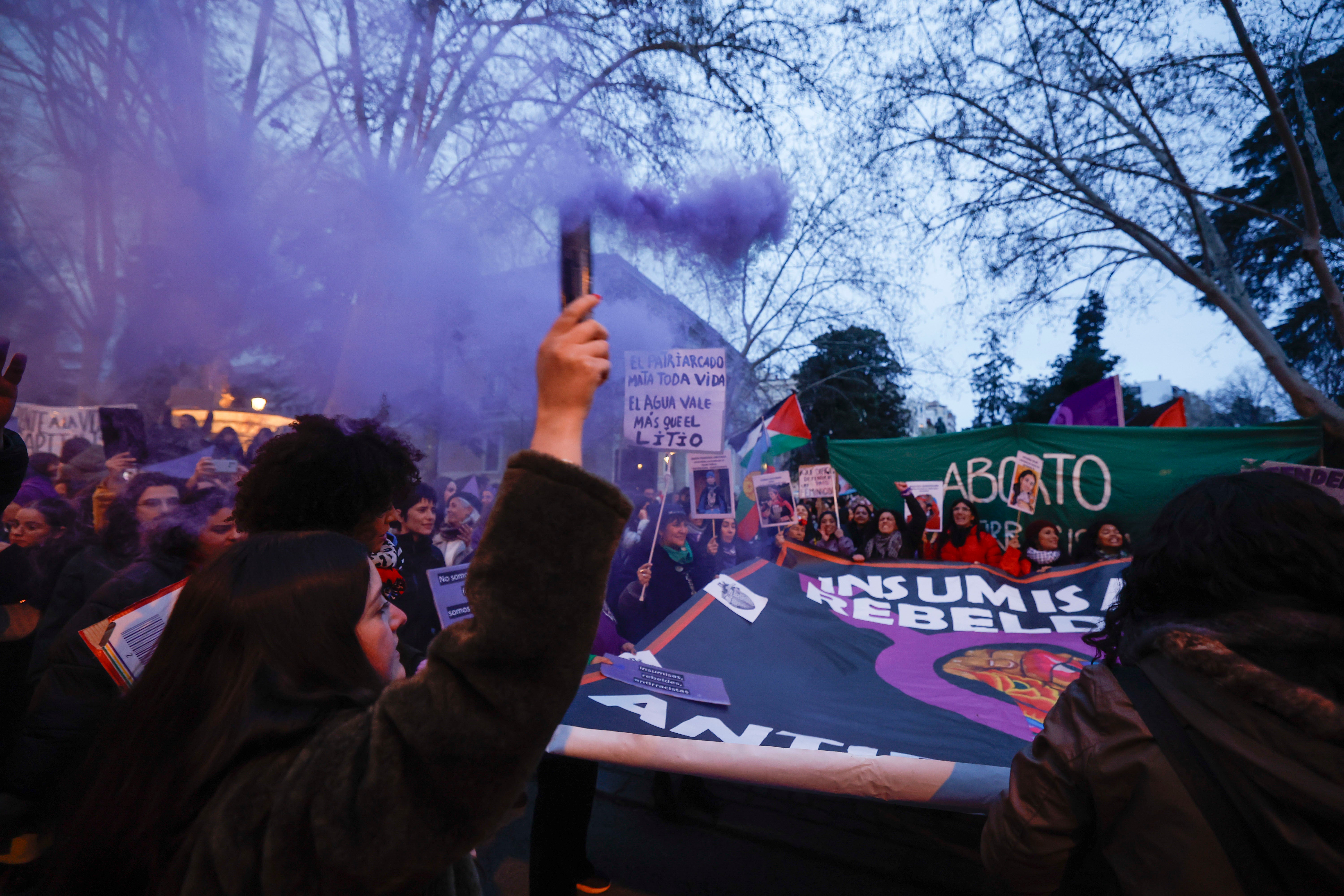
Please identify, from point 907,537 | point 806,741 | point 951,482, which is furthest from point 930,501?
point 806,741

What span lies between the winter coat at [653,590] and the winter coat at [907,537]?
2443 millimetres

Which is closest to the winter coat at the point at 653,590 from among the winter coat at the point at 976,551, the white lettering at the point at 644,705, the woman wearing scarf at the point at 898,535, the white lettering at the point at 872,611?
the white lettering at the point at 872,611

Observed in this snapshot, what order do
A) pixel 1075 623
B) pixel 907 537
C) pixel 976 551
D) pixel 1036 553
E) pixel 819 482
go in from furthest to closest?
pixel 819 482 < pixel 907 537 < pixel 976 551 < pixel 1036 553 < pixel 1075 623

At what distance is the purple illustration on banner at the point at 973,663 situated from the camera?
110 inches

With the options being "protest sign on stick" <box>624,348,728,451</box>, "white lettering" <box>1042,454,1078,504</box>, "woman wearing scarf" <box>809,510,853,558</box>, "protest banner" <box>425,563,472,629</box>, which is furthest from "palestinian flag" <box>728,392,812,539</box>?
"protest banner" <box>425,563,472,629</box>

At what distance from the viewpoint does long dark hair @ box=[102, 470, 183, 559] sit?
2.81m

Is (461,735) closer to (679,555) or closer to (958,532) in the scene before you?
(679,555)

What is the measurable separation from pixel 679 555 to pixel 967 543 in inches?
118

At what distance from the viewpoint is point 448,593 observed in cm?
318

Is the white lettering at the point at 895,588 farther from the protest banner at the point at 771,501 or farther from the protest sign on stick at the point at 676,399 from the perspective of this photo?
the protest banner at the point at 771,501

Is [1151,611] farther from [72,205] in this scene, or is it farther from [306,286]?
[306,286]

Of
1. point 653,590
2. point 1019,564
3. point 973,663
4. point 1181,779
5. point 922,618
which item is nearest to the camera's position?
point 1181,779

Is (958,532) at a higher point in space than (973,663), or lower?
higher

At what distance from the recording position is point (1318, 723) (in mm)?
985
